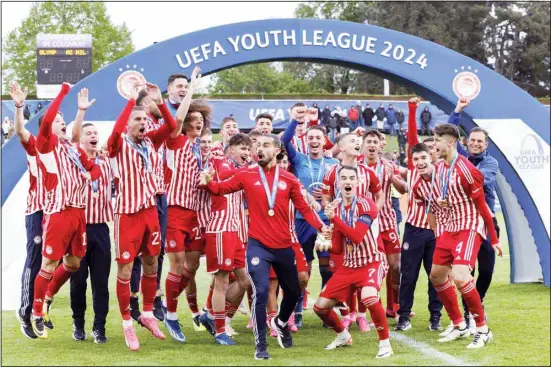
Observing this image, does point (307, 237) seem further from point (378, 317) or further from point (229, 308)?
point (378, 317)

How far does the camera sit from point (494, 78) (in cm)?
1107

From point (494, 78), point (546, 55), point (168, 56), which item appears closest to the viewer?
point (168, 56)

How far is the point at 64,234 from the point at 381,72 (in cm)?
439

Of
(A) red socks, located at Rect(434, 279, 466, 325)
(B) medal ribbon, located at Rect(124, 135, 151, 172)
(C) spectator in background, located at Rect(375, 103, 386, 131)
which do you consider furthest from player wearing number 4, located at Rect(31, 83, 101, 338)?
(C) spectator in background, located at Rect(375, 103, 386, 131)

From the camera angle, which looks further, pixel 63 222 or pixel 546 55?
pixel 546 55

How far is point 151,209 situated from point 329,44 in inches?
138

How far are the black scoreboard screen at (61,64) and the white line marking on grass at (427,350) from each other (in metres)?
22.5

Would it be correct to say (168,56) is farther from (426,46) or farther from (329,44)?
(426,46)

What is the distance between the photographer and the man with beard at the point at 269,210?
26.0ft

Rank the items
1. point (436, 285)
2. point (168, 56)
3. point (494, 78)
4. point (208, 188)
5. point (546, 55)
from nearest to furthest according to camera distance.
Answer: point (208, 188)
point (436, 285)
point (168, 56)
point (494, 78)
point (546, 55)

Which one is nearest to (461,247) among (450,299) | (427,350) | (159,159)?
(450,299)

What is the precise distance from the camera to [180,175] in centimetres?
888

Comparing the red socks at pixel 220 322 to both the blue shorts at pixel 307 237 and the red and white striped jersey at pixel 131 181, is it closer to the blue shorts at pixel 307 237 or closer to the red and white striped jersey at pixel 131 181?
the red and white striped jersey at pixel 131 181

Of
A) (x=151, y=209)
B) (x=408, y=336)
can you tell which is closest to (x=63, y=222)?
(x=151, y=209)
